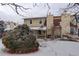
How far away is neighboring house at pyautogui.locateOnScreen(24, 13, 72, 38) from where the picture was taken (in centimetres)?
196

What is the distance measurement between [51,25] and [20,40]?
0.39m

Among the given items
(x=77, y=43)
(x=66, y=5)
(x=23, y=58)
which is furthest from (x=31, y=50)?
(x=66, y=5)

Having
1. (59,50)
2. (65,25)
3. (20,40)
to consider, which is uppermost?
(65,25)

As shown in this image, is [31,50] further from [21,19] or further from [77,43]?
[77,43]

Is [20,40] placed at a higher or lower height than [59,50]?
higher

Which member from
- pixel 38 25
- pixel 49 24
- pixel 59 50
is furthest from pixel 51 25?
pixel 59 50

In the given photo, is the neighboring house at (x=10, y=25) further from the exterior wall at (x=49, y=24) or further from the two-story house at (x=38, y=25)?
the exterior wall at (x=49, y=24)

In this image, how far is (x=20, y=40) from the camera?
1948 millimetres

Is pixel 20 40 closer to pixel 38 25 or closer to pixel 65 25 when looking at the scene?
pixel 38 25

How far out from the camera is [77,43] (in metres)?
1.97

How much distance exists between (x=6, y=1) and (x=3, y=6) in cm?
7

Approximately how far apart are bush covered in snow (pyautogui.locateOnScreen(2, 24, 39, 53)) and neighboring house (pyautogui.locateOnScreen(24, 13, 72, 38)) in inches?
3.3

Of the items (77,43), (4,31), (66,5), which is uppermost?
(66,5)

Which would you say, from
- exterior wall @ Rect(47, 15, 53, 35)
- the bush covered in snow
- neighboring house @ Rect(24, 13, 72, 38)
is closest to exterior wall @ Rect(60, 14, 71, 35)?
neighboring house @ Rect(24, 13, 72, 38)
